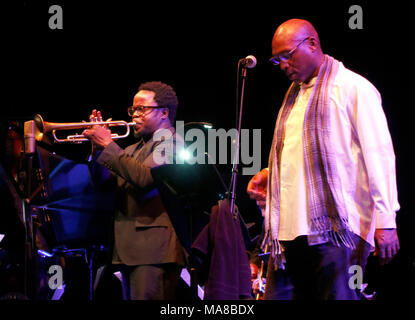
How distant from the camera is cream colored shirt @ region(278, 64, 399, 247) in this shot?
7.30 ft

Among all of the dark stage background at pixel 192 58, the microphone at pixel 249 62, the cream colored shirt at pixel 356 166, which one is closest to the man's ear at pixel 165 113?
the microphone at pixel 249 62

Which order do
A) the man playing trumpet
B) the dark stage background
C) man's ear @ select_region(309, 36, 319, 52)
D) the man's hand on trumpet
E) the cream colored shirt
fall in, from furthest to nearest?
the dark stage background → the man's hand on trumpet → the man playing trumpet → man's ear @ select_region(309, 36, 319, 52) → the cream colored shirt

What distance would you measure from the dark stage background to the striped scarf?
8.52 ft

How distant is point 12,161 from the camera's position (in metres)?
3.54

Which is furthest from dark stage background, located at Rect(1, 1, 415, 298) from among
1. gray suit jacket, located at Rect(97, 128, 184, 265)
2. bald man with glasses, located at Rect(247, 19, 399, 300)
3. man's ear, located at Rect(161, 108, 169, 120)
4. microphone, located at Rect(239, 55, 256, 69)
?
bald man with glasses, located at Rect(247, 19, 399, 300)

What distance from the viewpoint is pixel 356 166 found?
94.0 inches

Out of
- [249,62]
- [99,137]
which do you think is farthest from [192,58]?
[99,137]

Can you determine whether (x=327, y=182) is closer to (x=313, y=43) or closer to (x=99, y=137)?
(x=313, y=43)

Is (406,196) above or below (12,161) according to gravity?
below

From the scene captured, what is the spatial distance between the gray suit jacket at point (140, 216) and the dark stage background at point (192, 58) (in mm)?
2208

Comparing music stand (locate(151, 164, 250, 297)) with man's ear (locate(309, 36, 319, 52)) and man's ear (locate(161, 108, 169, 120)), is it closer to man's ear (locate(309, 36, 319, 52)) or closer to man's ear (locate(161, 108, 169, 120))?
man's ear (locate(161, 108, 169, 120))

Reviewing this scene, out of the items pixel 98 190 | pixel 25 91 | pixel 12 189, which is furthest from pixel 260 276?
pixel 25 91

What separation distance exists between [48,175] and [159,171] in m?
0.98
